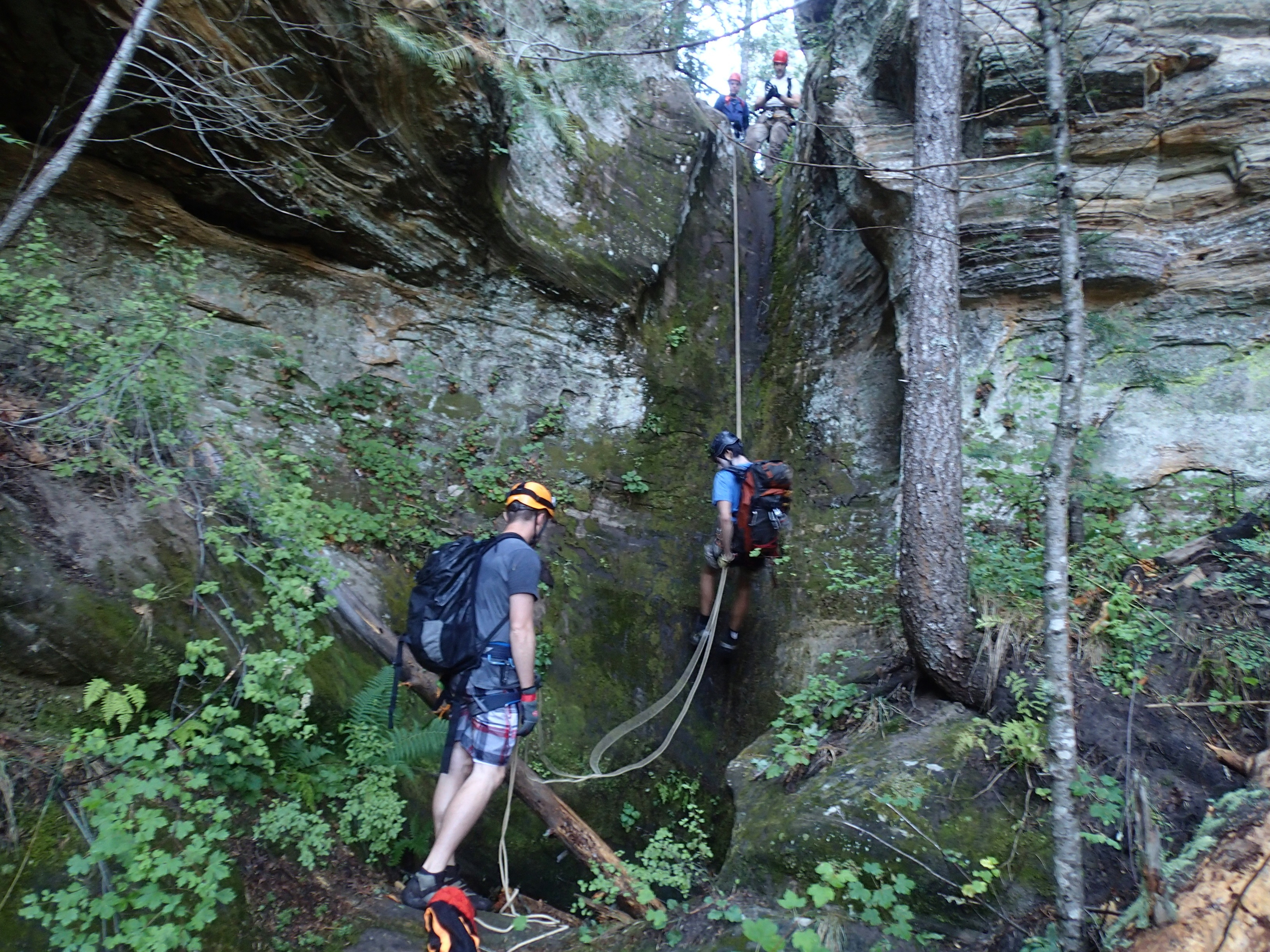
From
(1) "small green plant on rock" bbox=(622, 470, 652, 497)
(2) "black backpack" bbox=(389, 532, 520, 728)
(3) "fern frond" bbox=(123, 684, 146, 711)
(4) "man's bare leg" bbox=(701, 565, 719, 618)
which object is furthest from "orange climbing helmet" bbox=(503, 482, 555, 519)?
(1) "small green plant on rock" bbox=(622, 470, 652, 497)

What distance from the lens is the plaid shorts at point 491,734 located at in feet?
13.2

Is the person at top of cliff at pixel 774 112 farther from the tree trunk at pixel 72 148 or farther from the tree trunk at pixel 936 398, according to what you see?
the tree trunk at pixel 72 148

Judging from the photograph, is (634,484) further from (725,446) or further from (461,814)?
(461,814)

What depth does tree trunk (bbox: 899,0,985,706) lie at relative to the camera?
4887mm

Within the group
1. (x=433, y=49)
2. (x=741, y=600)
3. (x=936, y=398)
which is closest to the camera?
(x=936, y=398)

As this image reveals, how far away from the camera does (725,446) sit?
22.8 feet

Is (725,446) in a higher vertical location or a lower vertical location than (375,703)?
higher

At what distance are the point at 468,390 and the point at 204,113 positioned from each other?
3.18m

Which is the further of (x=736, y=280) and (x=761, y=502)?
(x=736, y=280)

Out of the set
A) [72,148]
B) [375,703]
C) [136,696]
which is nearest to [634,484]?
[375,703]

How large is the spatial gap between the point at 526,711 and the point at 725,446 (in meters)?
3.62

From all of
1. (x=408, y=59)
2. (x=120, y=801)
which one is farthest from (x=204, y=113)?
(x=120, y=801)

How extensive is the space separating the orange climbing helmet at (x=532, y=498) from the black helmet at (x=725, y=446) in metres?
2.89

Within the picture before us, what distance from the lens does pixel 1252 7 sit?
667 centimetres
